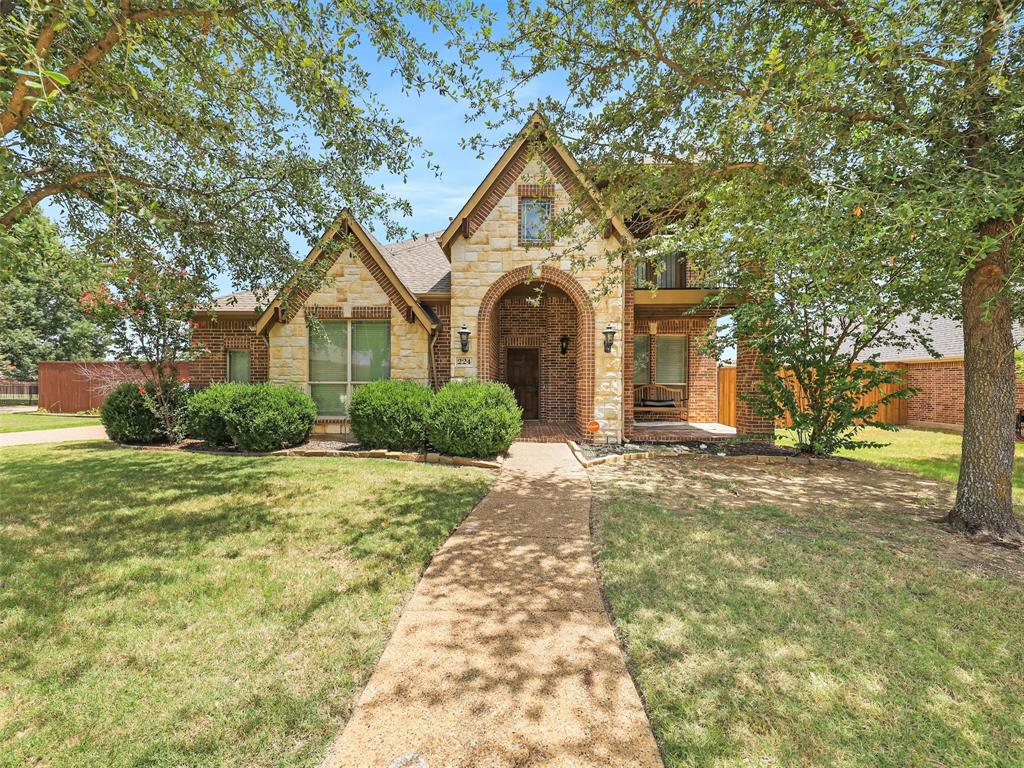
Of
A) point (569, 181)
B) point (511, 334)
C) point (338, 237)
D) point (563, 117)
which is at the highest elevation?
point (569, 181)

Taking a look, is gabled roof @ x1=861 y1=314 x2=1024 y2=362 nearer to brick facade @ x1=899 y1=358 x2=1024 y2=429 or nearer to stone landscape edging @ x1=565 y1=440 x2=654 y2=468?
brick facade @ x1=899 y1=358 x2=1024 y2=429

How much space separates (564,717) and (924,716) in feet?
6.48

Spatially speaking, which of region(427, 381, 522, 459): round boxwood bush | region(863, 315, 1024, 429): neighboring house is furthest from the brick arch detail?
region(863, 315, 1024, 429): neighboring house

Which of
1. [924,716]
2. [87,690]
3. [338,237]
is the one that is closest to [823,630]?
[924,716]

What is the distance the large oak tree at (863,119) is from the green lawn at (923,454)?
3563 mm

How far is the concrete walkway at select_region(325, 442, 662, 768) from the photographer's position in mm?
2145

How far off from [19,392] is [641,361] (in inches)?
1318

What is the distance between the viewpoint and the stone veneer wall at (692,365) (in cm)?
1484

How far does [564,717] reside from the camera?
93.0 inches

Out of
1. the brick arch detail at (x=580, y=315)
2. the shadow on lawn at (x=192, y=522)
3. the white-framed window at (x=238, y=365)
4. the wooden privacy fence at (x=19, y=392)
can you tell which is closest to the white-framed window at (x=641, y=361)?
the brick arch detail at (x=580, y=315)

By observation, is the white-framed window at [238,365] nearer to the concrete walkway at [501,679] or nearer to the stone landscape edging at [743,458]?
the stone landscape edging at [743,458]

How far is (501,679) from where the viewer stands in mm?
2648

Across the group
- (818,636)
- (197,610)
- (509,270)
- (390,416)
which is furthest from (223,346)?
(818,636)

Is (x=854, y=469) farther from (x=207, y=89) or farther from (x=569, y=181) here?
(x=207, y=89)
